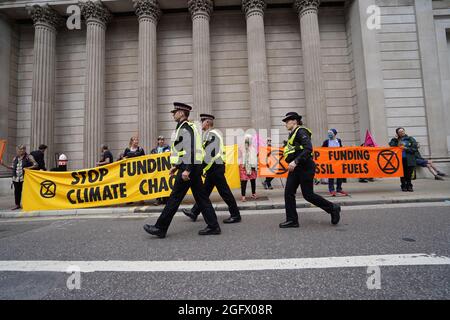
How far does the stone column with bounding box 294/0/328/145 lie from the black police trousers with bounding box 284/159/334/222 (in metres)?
9.28

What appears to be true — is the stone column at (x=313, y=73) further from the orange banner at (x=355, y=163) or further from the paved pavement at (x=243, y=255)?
the paved pavement at (x=243, y=255)

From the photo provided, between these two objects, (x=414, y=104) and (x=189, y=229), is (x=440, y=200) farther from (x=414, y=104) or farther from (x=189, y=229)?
(x=414, y=104)

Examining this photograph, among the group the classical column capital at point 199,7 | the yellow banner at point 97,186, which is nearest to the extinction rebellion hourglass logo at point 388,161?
the yellow banner at point 97,186

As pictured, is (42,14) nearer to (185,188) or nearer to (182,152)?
(182,152)

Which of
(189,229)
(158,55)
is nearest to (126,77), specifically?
(158,55)

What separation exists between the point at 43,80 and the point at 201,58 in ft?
30.5

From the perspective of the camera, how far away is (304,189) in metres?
4.31

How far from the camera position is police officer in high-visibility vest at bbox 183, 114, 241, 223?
15.5ft

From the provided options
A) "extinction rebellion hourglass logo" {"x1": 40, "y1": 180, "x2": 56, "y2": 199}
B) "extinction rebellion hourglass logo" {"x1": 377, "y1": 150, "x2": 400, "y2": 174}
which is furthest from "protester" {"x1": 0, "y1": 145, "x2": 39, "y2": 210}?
"extinction rebellion hourglass logo" {"x1": 377, "y1": 150, "x2": 400, "y2": 174}

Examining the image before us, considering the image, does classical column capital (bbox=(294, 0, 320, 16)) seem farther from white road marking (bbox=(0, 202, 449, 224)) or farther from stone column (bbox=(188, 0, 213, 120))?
white road marking (bbox=(0, 202, 449, 224))

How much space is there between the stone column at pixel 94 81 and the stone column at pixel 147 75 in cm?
228

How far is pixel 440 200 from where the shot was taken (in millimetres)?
6316

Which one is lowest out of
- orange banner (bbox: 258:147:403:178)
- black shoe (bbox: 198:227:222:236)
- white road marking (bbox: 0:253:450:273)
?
white road marking (bbox: 0:253:450:273)

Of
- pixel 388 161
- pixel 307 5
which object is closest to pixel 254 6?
pixel 307 5
